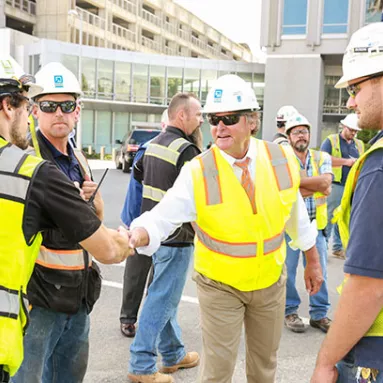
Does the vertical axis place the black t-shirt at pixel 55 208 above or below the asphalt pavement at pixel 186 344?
above

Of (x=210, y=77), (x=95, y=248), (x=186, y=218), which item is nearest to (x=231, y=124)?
(x=186, y=218)

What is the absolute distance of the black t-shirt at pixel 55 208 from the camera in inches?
78.7

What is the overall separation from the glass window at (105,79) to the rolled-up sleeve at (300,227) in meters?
35.9

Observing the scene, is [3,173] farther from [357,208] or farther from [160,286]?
[160,286]

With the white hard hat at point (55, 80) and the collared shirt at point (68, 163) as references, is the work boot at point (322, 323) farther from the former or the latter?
the white hard hat at point (55, 80)

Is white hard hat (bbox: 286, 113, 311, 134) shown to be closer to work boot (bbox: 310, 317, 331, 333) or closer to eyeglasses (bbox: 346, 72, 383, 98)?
work boot (bbox: 310, 317, 331, 333)

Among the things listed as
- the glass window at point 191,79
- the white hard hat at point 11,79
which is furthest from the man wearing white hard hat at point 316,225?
the glass window at point 191,79

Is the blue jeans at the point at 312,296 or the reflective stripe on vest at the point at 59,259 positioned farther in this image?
the blue jeans at the point at 312,296

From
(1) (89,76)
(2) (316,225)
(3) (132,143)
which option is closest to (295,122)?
(2) (316,225)

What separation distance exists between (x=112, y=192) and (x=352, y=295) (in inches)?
535

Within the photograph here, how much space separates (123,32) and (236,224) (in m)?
56.6

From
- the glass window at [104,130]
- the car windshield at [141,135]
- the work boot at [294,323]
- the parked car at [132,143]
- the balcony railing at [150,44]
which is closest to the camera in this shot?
the work boot at [294,323]

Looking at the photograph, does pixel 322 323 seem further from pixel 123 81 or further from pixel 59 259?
pixel 123 81

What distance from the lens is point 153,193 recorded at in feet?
14.1
